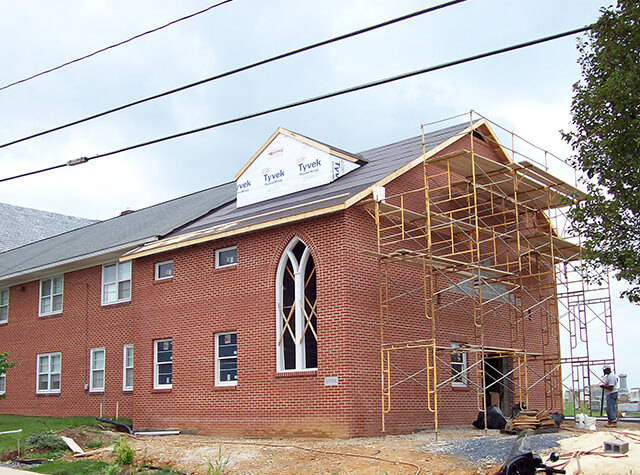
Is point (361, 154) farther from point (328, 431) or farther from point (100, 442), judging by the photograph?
point (100, 442)

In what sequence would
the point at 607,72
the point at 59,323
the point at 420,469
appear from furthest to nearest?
the point at 59,323 → the point at 607,72 → the point at 420,469

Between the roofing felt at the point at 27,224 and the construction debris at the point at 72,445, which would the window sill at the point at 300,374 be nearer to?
the construction debris at the point at 72,445

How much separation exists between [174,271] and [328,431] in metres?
8.00

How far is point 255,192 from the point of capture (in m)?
24.7

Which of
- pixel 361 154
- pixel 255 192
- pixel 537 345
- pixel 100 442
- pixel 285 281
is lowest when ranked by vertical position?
pixel 100 442

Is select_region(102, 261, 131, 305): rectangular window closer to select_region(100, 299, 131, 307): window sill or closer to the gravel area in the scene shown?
select_region(100, 299, 131, 307): window sill

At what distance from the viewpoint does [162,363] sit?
24188mm

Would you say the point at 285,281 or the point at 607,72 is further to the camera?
the point at 285,281

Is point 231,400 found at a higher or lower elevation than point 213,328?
lower

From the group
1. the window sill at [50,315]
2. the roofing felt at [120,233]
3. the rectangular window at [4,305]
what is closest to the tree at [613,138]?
the roofing felt at [120,233]

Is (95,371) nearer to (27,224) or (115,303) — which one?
(115,303)

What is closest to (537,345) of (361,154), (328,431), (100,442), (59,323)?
(361,154)

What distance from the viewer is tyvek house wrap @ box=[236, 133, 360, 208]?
23078mm

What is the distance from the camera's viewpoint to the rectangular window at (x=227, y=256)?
22.5m
